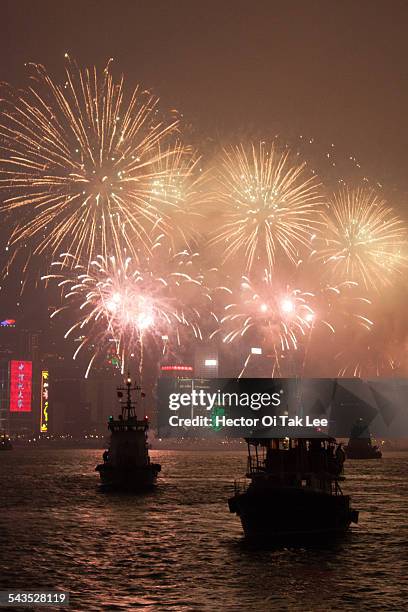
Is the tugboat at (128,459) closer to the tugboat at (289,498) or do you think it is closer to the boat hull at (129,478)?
the boat hull at (129,478)

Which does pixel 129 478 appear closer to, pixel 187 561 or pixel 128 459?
pixel 128 459

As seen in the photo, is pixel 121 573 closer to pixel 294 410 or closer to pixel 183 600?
pixel 183 600

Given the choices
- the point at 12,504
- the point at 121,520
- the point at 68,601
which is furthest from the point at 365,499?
the point at 68,601
